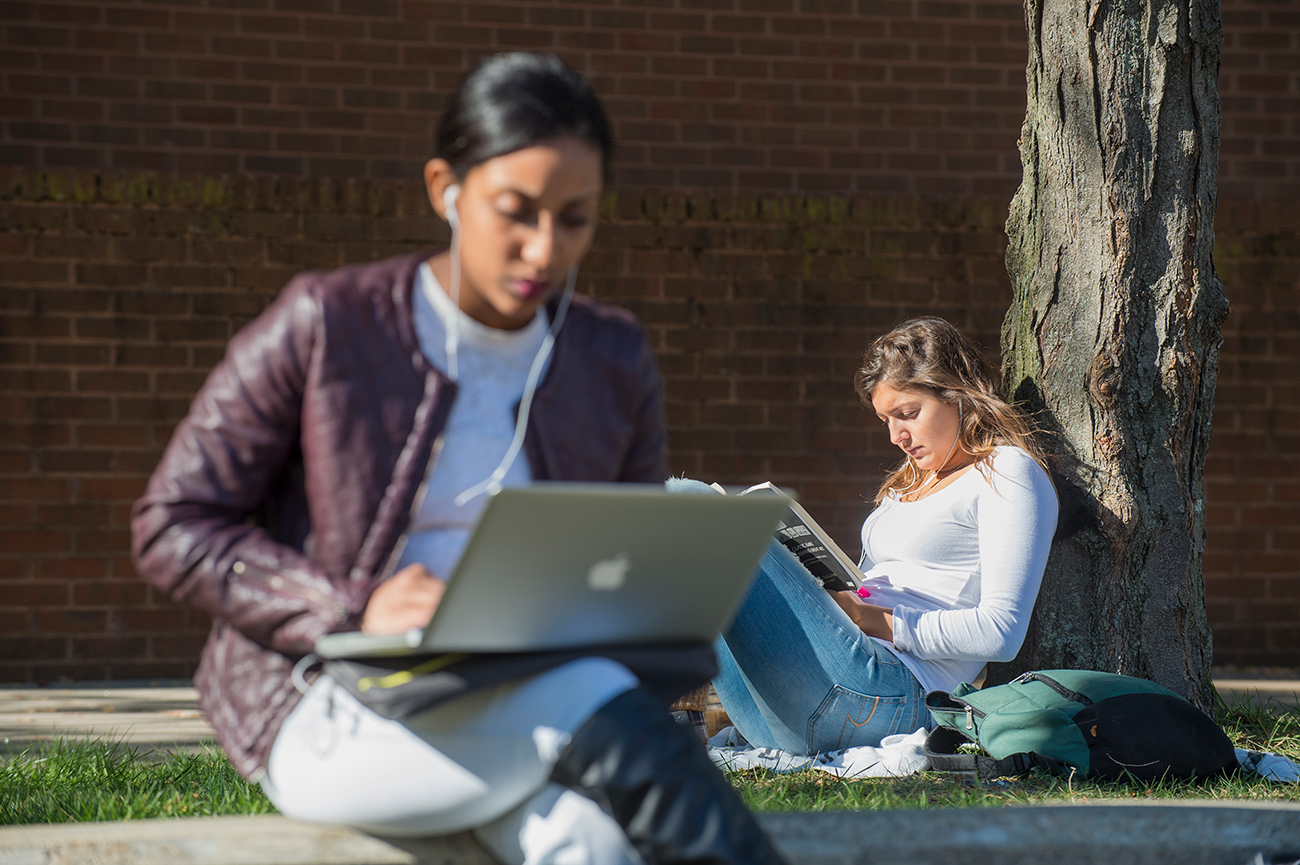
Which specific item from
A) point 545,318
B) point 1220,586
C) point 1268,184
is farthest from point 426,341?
point 1268,184

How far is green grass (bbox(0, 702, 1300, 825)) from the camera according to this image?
2.77 metres

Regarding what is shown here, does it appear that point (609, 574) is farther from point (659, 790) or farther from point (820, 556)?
point (820, 556)

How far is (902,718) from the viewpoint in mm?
3273

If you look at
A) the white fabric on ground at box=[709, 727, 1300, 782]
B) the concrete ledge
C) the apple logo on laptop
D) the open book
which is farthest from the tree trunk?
the apple logo on laptop

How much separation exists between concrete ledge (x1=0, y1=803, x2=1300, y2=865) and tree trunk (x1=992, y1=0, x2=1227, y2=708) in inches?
44.2

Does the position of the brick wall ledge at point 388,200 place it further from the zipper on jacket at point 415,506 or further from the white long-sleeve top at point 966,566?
the zipper on jacket at point 415,506

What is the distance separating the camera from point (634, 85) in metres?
6.31

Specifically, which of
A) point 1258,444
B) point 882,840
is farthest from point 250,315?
point 1258,444

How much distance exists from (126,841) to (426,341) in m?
0.96

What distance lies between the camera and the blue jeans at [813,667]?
10.5ft

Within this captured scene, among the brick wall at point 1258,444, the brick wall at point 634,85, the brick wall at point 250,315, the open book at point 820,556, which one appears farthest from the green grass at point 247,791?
the brick wall at point 1258,444

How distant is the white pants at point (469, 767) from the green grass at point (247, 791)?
2.95ft

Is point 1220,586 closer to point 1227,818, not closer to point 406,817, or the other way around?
point 1227,818

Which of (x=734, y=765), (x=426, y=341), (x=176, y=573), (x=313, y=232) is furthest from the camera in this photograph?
(x=313, y=232)
